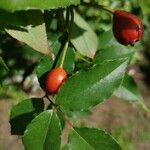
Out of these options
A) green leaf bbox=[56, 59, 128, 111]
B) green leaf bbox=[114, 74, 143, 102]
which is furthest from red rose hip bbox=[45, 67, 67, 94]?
green leaf bbox=[114, 74, 143, 102]

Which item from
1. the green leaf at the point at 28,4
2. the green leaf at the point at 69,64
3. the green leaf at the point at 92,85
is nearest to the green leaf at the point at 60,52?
the green leaf at the point at 69,64

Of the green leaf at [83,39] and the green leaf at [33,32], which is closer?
the green leaf at [33,32]

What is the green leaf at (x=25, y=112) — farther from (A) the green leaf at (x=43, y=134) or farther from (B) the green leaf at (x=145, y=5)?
(B) the green leaf at (x=145, y=5)

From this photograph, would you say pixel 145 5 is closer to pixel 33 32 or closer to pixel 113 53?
pixel 33 32

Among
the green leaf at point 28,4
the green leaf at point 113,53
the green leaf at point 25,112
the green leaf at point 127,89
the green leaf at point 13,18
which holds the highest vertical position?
the green leaf at point 28,4

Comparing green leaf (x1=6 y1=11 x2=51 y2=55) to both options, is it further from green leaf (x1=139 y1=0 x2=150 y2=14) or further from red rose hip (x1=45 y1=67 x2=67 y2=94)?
green leaf (x1=139 y1=0 x2=150 y2=14)

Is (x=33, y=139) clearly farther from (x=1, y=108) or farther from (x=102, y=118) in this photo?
(x=102, y=118)

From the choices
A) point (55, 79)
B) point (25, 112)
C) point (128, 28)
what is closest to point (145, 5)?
point (128, 28)

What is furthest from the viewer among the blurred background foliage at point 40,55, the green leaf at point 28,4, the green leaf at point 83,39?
the blurred background foliage at point 40,55

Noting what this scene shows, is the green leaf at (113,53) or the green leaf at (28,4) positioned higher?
the green leaf at (28,4)
